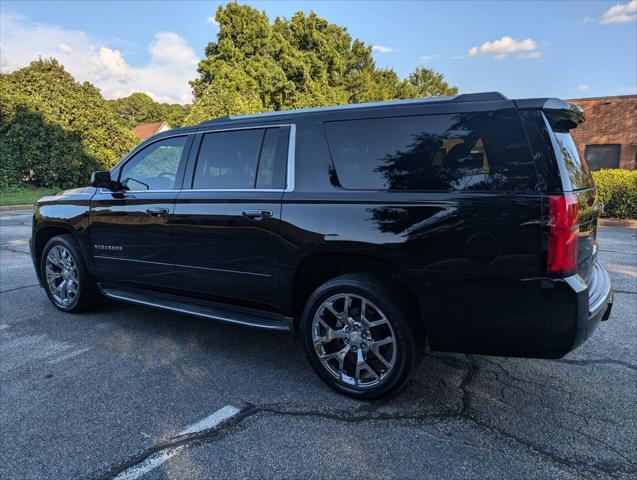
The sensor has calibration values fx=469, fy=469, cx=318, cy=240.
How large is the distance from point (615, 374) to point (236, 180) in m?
3.14

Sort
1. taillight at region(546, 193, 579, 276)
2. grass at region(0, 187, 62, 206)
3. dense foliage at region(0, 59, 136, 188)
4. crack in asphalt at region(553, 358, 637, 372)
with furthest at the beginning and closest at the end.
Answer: dense foliage at region(0, 59, 136, 188) → grass at region(0, 187, 62, 206) → crack in asphalt at region(553, 358, 637, 372) → taillight at region(546, 193, 579, 276)

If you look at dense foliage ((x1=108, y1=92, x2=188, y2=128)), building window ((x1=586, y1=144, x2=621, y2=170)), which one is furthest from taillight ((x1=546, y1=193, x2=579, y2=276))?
dense foliage ((x1=108, y1=92, x2=188, y2=128))

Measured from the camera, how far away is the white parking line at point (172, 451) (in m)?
2.33

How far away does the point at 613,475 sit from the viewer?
7.49 ft

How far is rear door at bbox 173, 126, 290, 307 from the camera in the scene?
3.37 metres

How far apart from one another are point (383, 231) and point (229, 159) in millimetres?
1501

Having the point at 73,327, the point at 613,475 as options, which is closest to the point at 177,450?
the point at 613,475

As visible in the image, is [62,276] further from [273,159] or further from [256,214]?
[273,159]

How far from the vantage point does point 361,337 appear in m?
3.03

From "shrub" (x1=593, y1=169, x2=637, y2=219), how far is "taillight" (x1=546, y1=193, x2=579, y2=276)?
41.9 feet

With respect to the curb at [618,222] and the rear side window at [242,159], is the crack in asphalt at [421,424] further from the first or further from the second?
the curb at [618,222]

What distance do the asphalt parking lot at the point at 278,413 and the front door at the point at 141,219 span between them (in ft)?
1.91

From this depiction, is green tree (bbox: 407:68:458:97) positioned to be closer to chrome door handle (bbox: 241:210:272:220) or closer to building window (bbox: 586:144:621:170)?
building window (bbox: 586:144:621:170)

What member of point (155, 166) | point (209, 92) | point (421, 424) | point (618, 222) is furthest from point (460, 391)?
point (209, 92)
